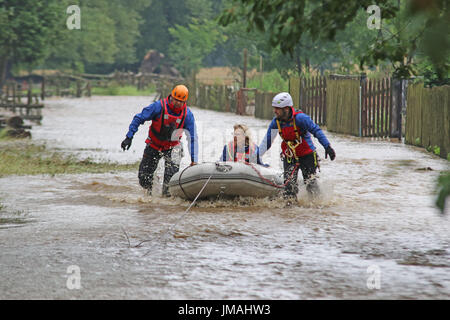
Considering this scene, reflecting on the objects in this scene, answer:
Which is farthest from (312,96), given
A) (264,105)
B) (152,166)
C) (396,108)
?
(152,166)

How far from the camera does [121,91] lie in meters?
65.7

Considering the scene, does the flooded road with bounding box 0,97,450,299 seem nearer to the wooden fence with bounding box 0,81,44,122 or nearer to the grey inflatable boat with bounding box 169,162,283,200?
the grey inflatable boat with bounding box 169,162,283,200

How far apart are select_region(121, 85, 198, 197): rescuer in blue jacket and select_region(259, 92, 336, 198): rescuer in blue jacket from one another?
1054 mm

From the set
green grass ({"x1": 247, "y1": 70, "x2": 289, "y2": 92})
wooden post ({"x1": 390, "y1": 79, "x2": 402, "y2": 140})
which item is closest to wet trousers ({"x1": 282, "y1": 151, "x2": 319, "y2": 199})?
wooden post ({"x1": 390, "y1": 79, "x2": 402, "y2": 140})

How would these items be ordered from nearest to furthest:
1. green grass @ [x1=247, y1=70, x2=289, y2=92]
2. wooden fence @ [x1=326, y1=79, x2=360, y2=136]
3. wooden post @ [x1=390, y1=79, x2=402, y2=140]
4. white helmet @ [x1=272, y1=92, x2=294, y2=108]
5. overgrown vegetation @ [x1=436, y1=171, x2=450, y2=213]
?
overgrown vegetation @ [x1=436, y1=171, x2=450, y2=213] < white helmet @ [x1=272, y1=92, x2=294, y2=108] < wooden post @ [x1=390, y1=79, x2=402, y2=140] < wooden fence @ [x1=326, y1=79, x2=360, y2=136] < green grass @ [x1=247, y1=70, x2=289, y2=92]

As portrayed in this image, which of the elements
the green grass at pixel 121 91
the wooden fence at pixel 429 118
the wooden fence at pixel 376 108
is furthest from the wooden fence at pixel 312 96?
the green grass at pixel 121 91

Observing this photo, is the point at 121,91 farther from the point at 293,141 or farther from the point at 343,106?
the point at 293,141

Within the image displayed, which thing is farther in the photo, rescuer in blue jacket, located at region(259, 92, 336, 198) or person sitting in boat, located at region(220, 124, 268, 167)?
person sitting in boat, located at region(220, 124, 268, 167)

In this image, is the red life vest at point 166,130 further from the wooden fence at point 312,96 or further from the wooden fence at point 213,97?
the wooden fence at point 213,97

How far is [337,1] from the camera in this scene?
463 centimetres

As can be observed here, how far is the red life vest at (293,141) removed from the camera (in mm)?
10062

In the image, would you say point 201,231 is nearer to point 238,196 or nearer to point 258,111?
point 238,196

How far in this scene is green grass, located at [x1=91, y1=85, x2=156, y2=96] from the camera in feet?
211

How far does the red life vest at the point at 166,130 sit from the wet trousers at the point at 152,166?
9 centimetres
